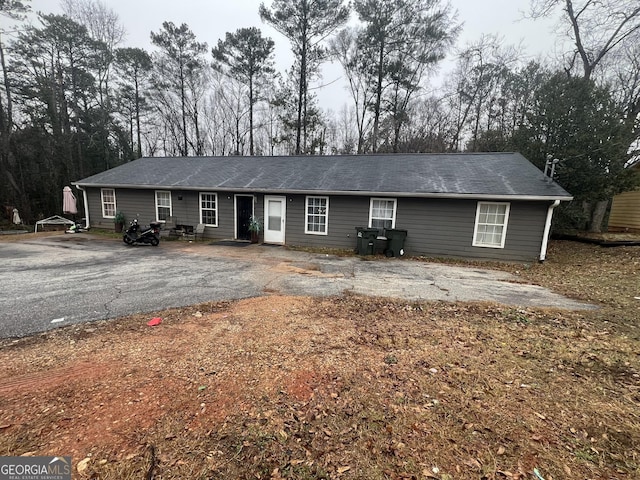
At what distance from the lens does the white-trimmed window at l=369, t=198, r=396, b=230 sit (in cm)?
1000

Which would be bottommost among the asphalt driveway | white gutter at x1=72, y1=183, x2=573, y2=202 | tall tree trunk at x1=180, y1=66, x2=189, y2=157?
the asphalt driveway

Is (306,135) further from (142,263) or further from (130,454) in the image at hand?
(130,454)

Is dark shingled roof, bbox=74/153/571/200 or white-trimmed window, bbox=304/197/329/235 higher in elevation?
dark shingled roof, bbox=74/153/571/200

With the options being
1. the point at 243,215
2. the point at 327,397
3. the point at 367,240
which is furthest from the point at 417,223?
the point at 327,397

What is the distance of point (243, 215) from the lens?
1175cm

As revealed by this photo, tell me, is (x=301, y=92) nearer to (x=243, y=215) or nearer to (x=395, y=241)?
(x=243, y=215)

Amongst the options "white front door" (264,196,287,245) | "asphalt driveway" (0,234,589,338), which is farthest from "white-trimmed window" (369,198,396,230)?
"white front door" (264,196,287,245)

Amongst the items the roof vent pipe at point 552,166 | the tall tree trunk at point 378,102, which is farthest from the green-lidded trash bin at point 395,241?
the tall tree trunk at point 378,102

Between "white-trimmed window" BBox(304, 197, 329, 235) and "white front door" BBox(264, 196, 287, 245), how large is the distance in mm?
975

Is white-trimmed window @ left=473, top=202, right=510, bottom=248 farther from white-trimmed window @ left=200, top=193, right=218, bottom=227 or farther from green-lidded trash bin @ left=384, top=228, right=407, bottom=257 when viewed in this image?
white-trimmed window @ left=200, top=193, right=218, bottom=227

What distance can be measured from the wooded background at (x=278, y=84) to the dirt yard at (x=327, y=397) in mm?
12609

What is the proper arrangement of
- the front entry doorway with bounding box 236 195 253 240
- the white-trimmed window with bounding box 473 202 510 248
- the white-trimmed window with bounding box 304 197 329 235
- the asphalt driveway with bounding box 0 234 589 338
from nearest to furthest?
the asphalt driveway with bounding box 0 234 589 338 < the white-trimmed window with bounding box 473 202 510 248 < the white-trimmed window with bounding box 304 197 329 235 < the front entry doorway with bounding box 236 195 253 240

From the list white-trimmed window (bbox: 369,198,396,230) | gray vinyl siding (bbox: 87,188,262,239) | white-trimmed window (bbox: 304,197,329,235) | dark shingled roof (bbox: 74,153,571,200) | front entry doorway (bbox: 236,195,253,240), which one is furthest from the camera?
gray vinyl siding (bbox: 87,188,262,239)

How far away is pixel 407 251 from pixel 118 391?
8.96 metres
